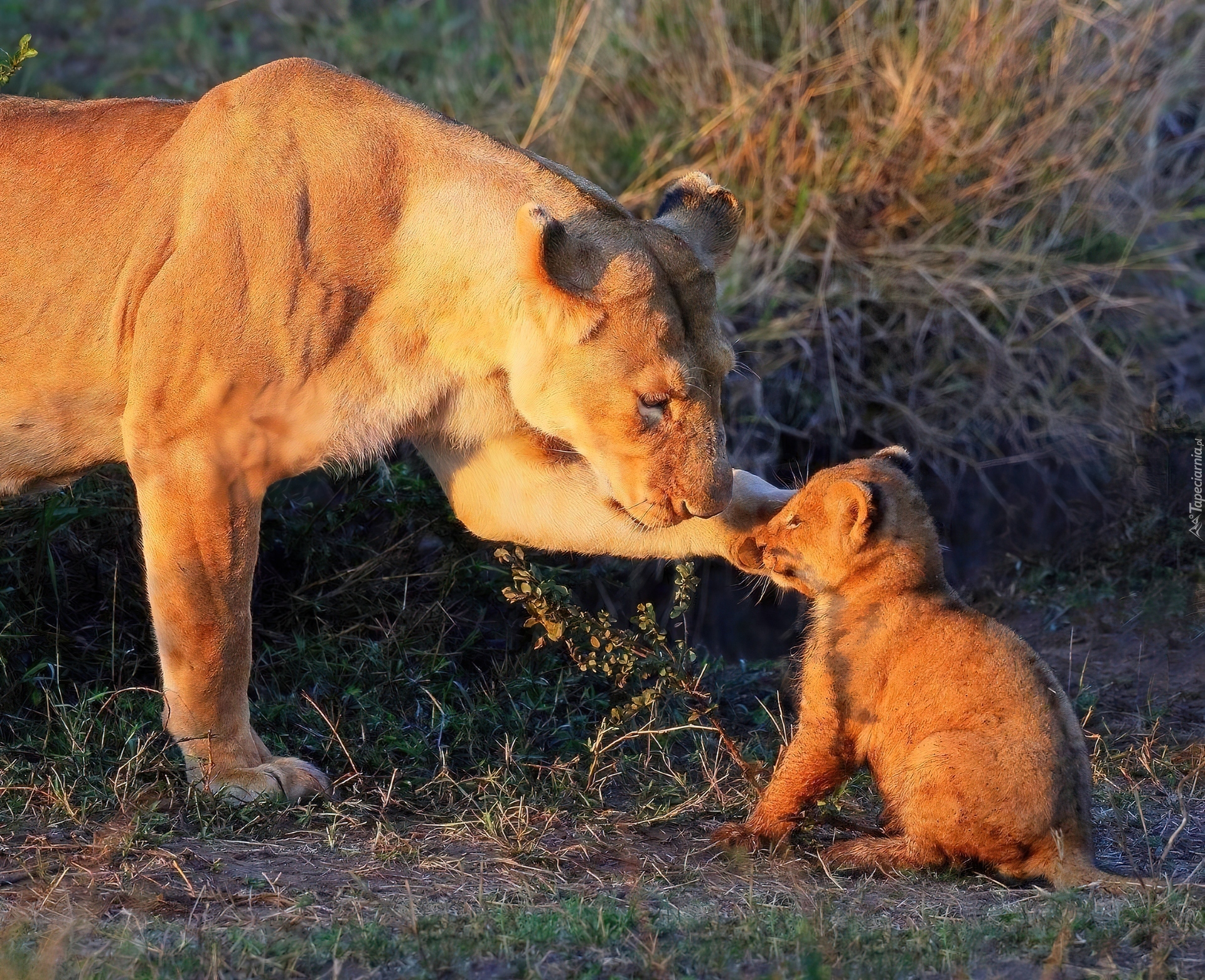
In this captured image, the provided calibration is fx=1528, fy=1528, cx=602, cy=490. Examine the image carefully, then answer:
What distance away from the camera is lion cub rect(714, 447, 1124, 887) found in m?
3.82

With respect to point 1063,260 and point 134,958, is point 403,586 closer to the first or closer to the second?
point 134,958

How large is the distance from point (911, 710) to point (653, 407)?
1.08 meters

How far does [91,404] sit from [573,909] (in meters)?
2.13

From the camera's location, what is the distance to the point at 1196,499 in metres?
6.49

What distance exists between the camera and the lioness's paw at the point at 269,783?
4.35m

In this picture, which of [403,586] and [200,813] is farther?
[403,586]

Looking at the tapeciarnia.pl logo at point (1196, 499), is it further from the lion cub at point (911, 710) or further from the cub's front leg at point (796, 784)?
the cub's front leg at point (796, 784)

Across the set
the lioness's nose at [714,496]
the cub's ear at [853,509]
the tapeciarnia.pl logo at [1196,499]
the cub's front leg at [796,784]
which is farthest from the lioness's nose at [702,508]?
the tapeciarnia.pl logo at [1196,499]

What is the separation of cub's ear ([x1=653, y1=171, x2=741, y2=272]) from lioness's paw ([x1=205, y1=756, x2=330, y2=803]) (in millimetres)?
1919

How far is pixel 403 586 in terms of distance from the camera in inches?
224

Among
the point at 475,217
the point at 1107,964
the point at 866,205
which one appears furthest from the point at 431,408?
the point at 866,205

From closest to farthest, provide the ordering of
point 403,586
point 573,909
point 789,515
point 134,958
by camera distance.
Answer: point 134,958 → point 573,909 → point 789,515 → point 403,586

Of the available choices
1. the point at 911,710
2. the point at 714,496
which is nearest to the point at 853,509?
the point at 714,496

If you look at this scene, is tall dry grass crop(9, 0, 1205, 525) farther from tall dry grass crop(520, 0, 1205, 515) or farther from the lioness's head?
the lioness's head
